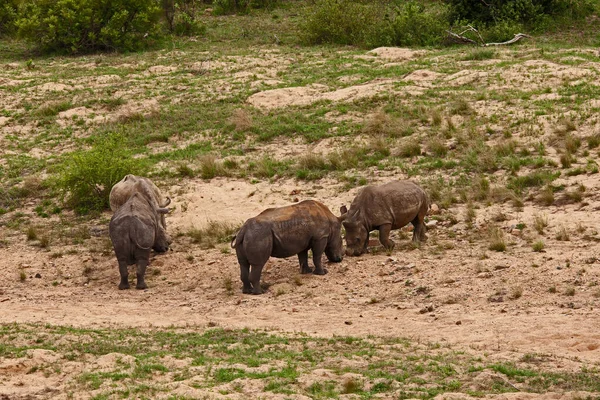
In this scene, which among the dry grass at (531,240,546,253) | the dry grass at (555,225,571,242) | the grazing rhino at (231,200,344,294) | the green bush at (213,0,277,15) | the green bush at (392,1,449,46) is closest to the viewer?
the grazing rhino at (231,200,344,294)

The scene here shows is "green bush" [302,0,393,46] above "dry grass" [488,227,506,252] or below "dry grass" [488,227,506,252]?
above

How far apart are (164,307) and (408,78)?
13220 millimetres

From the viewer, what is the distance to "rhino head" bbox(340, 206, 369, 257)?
16359 millimetres

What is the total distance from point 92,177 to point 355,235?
6.64 metres

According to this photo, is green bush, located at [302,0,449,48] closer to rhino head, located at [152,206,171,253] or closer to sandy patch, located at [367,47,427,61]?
sandy patch, located at [367,47,427,61]

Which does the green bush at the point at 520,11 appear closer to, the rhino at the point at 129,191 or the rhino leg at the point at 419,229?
the rhino leg at the point at 419,229

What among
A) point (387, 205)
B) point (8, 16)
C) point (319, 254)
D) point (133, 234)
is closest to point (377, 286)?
point (319, 254)

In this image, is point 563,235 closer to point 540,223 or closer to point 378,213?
point 540,223

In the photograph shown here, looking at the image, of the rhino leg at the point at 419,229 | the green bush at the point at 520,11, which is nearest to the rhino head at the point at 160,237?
the rhino leg at the point at 419,229

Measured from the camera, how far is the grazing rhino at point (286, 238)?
1498 centimetres

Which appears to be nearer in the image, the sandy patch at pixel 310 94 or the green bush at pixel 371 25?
the sandy patch at pixel 310 94

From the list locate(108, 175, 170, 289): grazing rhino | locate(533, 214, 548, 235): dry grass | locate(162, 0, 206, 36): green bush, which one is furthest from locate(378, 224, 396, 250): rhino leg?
locate(162, 0, 206, 36): green bush

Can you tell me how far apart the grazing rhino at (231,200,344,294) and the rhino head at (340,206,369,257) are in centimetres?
35

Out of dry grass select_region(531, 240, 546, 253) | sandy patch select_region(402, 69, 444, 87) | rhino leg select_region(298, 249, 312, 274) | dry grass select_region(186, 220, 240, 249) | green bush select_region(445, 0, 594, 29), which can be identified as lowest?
dry grass select_region(186, 220, 240, 249)
